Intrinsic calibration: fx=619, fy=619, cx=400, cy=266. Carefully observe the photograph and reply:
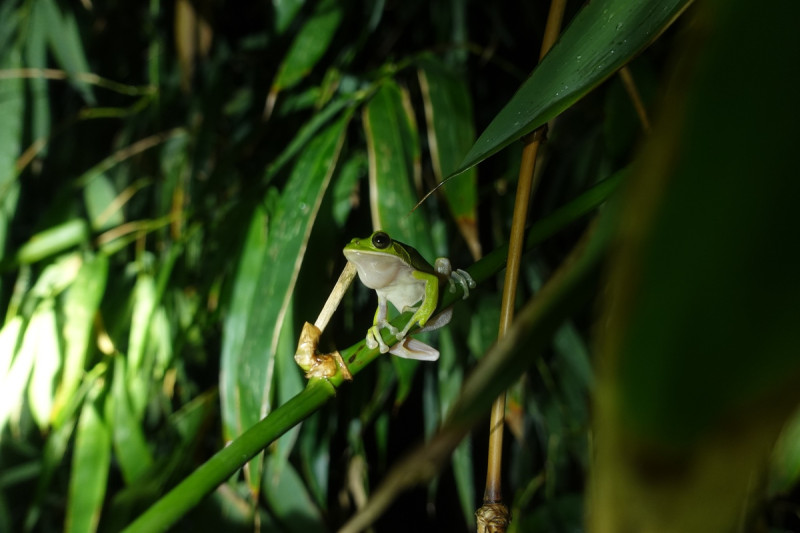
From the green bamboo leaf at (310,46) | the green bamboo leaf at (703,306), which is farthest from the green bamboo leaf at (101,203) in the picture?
the green bamboo leaf at (703,306)

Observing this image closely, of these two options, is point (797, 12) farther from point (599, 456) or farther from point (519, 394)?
point (519, 394)

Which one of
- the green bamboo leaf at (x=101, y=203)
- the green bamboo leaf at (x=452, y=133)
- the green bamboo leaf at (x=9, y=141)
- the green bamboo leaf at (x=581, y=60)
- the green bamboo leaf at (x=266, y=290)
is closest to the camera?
the green bamboo leaf at (x=581, y=60)

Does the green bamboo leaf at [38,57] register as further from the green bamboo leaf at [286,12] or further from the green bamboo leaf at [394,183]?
the green bamboo leaf at [394,183]

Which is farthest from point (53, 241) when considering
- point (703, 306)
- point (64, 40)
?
point (703, 306)

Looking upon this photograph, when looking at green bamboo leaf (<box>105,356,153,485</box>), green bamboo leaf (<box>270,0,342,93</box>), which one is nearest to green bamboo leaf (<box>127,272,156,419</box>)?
green bamboo leaf (<box>105,356,153,485</box>)

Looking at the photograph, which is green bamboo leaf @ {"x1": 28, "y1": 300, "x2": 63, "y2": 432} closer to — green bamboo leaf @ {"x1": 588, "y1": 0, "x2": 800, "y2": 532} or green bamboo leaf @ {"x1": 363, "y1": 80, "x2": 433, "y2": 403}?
green bamboo leaf @ {"x1": 363, "y1": 80, "x2": 433, "y2": 403}

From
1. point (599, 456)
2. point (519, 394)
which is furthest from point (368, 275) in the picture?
point (519, 394)
